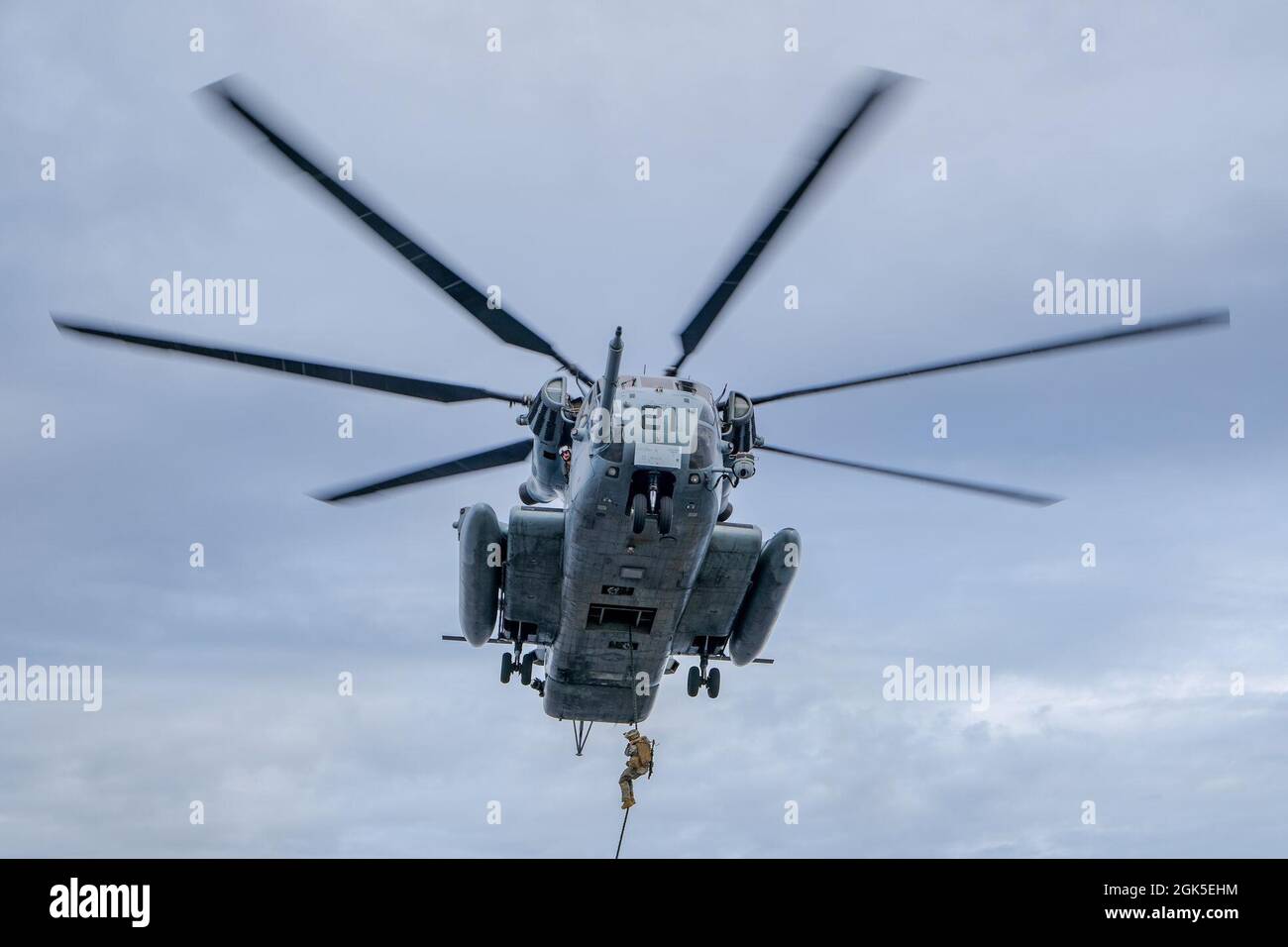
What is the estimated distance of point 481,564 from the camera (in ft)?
99.4

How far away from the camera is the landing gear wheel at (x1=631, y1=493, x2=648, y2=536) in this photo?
2481 centimetres

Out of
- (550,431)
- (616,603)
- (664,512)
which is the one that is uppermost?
(550,431)

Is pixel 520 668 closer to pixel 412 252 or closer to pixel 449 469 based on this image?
pixel 449 469

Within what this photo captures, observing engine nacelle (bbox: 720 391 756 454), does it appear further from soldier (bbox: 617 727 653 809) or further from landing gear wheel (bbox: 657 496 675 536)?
soldier (bbox: 617 727 653 809)

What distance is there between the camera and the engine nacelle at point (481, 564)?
2991cm

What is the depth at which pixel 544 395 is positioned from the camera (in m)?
27.4

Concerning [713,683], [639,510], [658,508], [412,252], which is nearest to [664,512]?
[658,508]

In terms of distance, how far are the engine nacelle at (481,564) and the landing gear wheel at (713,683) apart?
6.00 m

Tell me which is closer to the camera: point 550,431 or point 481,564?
point 550,431

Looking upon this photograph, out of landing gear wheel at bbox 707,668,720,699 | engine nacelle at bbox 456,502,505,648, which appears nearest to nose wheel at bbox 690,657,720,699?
landing gear wheel at bbox 707,668,720,699

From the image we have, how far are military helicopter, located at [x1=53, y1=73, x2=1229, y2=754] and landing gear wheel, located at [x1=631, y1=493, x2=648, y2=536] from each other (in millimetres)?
27

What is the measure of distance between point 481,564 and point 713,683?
7.35m
